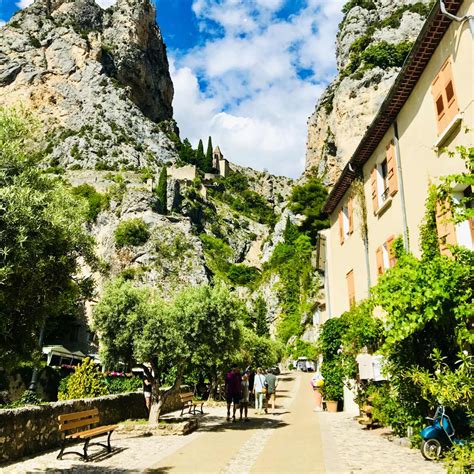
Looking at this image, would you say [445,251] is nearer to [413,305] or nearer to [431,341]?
[431,341]

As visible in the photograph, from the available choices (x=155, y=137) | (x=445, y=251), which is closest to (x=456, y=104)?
(x=445, y=251)

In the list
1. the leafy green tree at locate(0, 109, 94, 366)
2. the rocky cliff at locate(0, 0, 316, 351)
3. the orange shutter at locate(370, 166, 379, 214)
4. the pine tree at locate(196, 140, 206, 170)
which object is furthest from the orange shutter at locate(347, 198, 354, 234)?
the pine tree at locate(196, 140, 206, 170)

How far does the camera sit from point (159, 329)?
43.2ft

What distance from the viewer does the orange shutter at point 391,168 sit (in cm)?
1288

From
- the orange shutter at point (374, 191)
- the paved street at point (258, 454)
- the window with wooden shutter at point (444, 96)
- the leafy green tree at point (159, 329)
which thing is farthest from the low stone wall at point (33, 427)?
the window with wooden shutter at point (444, 96)

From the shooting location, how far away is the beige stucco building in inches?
360

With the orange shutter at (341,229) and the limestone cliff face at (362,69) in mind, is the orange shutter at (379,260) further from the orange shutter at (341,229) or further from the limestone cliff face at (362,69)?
the limestone cliff face at (362,69)

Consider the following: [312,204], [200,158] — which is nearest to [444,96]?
[312,204]

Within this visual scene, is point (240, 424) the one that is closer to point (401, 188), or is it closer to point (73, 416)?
point (73, 416)

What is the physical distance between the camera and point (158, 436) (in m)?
Answer: 12.4

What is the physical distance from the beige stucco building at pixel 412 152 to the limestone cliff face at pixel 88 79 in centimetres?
6017

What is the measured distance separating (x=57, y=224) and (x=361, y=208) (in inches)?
480

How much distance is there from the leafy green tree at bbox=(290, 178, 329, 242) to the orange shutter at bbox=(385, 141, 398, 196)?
3907 cm

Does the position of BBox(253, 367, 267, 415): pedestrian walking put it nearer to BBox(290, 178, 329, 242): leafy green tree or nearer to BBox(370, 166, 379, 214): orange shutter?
BBox(370, 166, 379, 214): orange shutter
